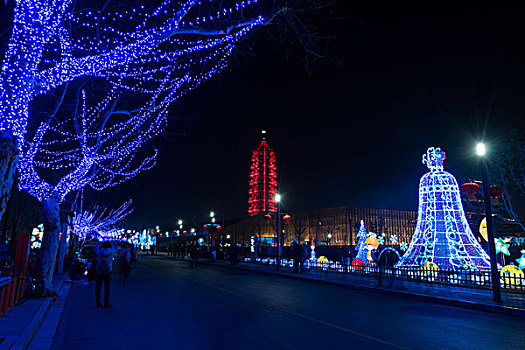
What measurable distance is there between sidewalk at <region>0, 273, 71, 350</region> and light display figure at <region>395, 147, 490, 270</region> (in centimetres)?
1730

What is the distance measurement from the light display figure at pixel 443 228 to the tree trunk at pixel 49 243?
55.6ft

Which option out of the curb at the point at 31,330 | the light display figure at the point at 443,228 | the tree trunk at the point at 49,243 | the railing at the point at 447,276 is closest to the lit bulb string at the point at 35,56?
the curb at the point at 31,330

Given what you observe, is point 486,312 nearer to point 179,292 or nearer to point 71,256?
point 179,292

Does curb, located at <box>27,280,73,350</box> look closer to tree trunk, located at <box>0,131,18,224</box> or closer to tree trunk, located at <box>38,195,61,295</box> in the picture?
tree trunk, located at <box>38,195,61,295</box>

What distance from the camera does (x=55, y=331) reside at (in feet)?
26.1

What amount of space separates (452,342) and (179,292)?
1038cm

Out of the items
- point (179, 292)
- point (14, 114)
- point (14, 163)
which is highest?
point (14, 114)

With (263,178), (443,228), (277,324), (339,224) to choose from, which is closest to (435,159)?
(443,228)

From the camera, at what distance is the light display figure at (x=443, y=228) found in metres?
18.8

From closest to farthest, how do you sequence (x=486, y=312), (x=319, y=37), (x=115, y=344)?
(x=115, y=344), (x=319, y=37), (x=486, y=312)

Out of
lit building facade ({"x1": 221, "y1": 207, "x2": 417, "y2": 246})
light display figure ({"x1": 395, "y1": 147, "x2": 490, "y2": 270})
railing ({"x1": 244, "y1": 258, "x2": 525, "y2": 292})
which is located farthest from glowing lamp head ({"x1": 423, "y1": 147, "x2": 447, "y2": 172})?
lit building facade ({"x1": 221, "y1": 207, "x2": 417, "y2": 246})

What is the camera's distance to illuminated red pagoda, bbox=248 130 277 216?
150125mm

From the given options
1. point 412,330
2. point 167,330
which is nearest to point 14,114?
point 167,330

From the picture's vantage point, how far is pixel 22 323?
8062 mm
